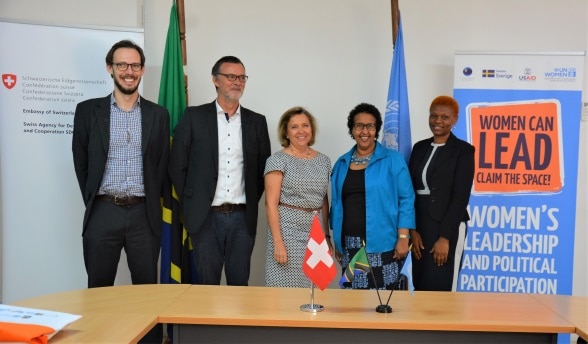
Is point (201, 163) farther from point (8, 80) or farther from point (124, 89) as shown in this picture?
point (8, 80)

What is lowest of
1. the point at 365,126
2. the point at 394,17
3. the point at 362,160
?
the point at 362,160

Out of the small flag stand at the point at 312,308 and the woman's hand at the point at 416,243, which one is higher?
the woman's hand at the point at 416,243

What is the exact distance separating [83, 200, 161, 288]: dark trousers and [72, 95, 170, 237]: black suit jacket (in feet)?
0.16

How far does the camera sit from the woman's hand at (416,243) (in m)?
3.21

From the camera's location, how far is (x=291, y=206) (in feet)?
10.4

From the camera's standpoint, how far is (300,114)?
328cm

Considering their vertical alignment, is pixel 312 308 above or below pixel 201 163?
below

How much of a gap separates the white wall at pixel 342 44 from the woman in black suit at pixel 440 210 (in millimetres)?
1196

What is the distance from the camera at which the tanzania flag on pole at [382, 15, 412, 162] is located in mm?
3887

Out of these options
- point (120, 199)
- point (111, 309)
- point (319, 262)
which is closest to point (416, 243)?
point (319, 262)

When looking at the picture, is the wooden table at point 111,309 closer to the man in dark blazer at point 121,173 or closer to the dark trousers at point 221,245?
the man in dark blazer at point 121,173

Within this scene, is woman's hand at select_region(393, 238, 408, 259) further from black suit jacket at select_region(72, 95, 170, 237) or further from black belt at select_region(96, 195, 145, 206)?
black belt at select_region(96, 195, 145, 206)

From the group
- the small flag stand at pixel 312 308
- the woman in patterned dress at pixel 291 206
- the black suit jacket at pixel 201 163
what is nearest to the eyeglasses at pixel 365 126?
the woman in patterned dress at pixel 291 206

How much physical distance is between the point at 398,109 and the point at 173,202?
1.69m
